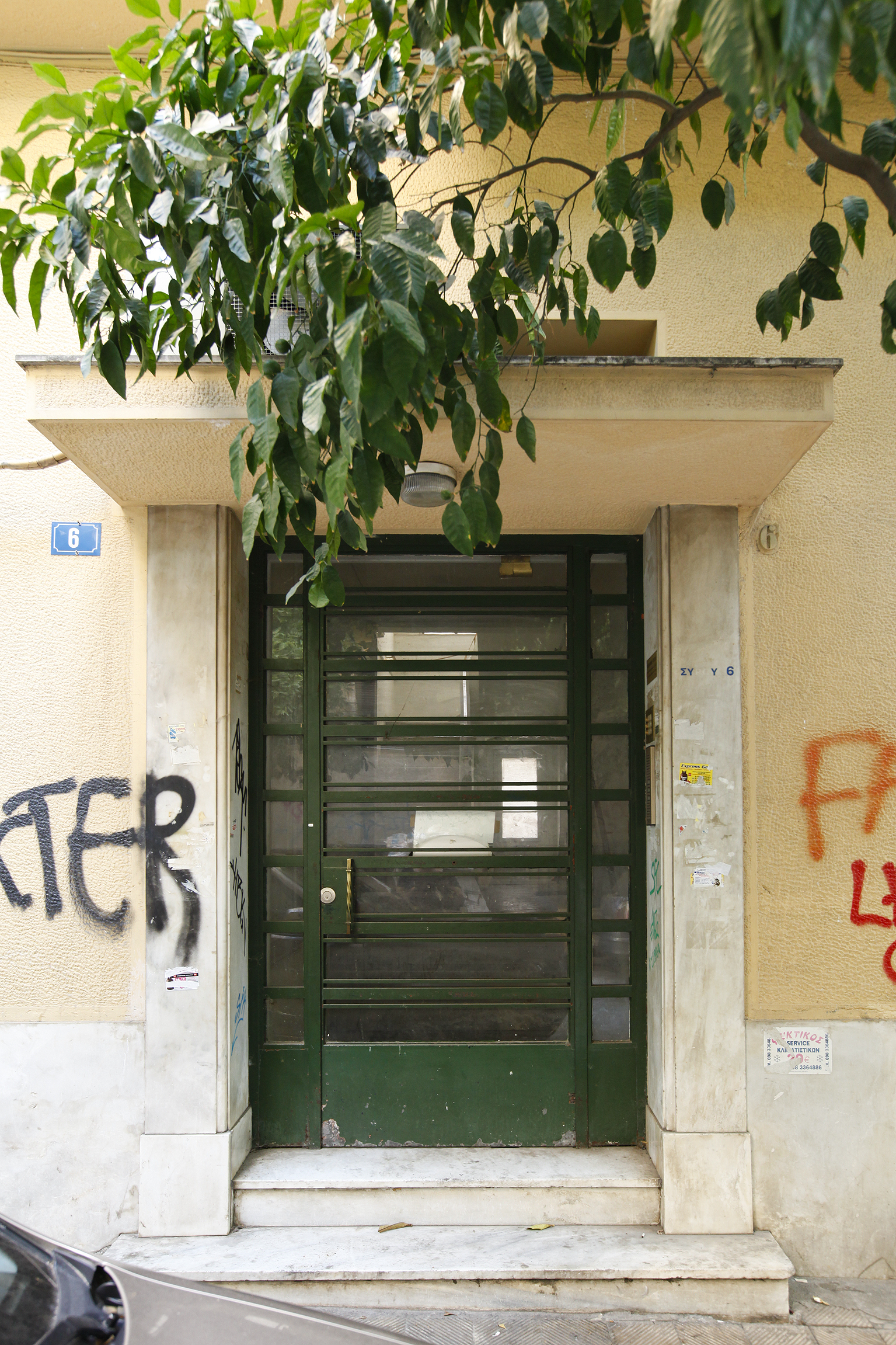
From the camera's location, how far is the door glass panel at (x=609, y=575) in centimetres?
447

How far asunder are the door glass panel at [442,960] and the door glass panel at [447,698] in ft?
3.57

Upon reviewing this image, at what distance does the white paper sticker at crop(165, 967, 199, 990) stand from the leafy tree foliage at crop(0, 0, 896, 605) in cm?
212

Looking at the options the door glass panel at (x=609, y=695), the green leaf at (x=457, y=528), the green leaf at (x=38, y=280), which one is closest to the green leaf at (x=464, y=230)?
the green leaf at (x=457, y=528)

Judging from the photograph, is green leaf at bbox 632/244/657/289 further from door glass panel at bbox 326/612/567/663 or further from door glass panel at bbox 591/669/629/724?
door glass panel at bbox 591/669/629/724

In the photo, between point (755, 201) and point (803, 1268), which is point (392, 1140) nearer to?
point (803, 1268)

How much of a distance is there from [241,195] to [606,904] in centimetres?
340

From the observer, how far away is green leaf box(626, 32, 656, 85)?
6.84ft

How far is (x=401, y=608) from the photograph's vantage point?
4410 millimetres

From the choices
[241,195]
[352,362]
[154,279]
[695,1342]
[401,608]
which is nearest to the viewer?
[352,362]

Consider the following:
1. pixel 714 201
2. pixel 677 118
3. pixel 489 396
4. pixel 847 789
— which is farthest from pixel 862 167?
pixel 847 789

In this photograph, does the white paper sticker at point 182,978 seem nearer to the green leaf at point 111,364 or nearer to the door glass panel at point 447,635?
the door glass panel at point 447,635

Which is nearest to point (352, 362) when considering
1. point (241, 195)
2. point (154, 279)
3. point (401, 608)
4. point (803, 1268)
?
point (241, 195)

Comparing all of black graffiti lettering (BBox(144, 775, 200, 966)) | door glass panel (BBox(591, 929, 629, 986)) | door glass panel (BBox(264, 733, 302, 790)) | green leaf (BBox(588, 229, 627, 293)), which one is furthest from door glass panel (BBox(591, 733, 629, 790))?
green leaf (BBox(588, 229, 627, 293))

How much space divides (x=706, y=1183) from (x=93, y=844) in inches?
121
